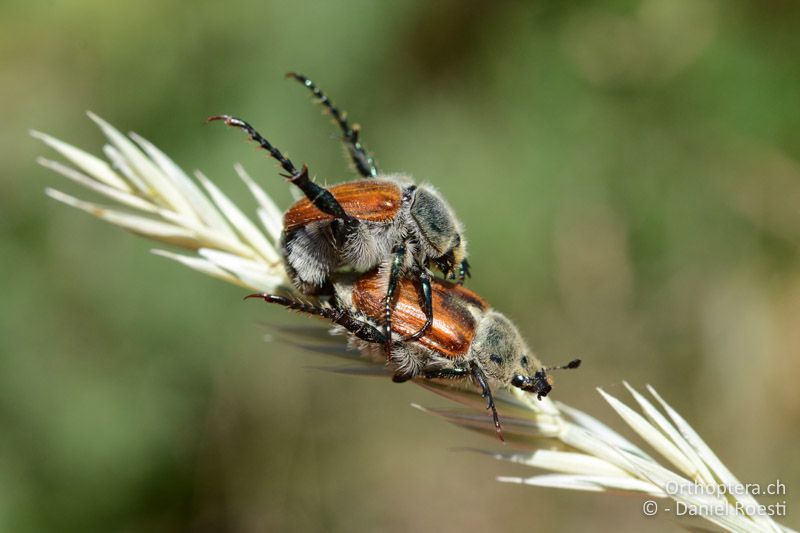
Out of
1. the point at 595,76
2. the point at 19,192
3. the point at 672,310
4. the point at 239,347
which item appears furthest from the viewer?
the point at 672,310

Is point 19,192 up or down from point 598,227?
down

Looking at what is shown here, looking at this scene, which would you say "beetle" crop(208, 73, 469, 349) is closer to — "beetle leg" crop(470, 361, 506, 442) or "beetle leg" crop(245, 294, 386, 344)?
"beetle leg" crop(245, 294, 386, 344)

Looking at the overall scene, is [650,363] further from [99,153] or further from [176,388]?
[99,153]

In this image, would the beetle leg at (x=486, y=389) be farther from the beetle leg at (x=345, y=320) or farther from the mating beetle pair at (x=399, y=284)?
the beetle leg at (x=345, y=320)

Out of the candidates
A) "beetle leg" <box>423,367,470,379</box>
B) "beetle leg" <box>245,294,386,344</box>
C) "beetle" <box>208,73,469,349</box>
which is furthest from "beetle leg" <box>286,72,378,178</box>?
"beetle leg" <box>423,367,470,379</box>

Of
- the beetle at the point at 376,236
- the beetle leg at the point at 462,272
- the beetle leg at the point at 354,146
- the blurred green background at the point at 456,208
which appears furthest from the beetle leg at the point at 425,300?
the blurred green background at the point at 456,208

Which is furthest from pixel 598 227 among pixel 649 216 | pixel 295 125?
pixel 295 125
